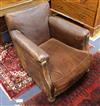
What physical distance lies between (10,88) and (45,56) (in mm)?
741

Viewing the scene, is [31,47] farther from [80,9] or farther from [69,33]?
[80,9]

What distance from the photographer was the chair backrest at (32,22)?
→ 159cm

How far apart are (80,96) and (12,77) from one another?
31.3 inches

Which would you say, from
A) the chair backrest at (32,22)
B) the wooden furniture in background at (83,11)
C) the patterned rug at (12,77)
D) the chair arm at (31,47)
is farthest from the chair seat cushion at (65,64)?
the wooden furniture in background at (83,11)

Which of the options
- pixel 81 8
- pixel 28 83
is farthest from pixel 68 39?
pixel 81 8

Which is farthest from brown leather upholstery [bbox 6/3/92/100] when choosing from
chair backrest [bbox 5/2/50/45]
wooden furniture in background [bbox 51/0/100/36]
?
wooden furniture in background [bbox 51/0/100/36]

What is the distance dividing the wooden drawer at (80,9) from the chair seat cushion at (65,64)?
35.4 inches

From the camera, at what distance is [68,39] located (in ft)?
5.61

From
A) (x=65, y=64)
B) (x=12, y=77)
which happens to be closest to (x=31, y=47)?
(x=65, y=64)

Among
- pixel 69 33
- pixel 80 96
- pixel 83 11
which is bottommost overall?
pixel 80 96

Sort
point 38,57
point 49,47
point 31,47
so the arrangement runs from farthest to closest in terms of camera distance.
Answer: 1. point 49,47
2. point 31,47
3. point 38,57

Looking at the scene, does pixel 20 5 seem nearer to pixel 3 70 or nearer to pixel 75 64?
pixel 3 70

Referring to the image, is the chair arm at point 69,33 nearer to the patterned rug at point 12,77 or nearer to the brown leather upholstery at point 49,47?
the brown leather upholstery at point 49,47

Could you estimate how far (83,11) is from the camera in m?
2.46
